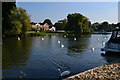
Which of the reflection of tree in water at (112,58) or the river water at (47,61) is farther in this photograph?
the reflection of tree in water at (112,58)

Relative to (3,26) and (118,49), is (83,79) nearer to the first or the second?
(118,49)

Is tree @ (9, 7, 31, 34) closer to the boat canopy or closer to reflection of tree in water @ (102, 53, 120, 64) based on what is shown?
the boat canopy

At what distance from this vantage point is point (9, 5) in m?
23.4

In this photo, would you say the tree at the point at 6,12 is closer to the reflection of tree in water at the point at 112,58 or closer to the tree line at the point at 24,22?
the tree line at the point at 24,22

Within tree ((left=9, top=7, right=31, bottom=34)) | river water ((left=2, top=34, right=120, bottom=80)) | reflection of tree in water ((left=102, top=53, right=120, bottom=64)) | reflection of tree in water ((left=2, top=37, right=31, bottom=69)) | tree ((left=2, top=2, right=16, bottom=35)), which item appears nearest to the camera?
river water ((left=2, top=34, right=120, bottom=80))

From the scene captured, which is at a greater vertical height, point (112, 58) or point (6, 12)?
point (6, 12)

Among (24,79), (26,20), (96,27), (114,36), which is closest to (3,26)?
(114,36)

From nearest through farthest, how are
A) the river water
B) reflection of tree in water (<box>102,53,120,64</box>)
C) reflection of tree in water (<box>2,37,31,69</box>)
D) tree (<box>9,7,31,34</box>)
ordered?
the river water < reflection of tree in water (<box>2,37,31,69</box>) < reflection of tree in water (<box>102,53,120,64</box>) < tree (<box>9,7,31,34</box>)

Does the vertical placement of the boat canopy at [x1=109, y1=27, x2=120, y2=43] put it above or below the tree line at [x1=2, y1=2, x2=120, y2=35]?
below

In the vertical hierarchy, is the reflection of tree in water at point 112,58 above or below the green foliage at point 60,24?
below

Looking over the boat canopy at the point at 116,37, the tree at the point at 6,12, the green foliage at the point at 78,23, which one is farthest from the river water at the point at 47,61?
the green foliage at the point at 78,23

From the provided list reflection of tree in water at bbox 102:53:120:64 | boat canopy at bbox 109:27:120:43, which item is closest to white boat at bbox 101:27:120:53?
boat canopy at bbox 109:27:120:43

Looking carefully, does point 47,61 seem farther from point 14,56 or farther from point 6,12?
point 6,12

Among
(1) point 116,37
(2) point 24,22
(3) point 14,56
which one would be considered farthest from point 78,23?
(3) point 14,56
